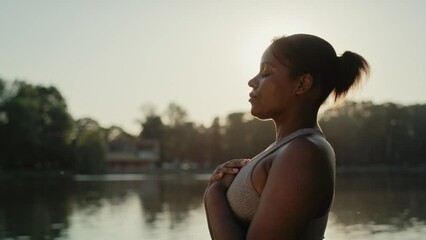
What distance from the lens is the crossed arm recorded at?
1.29 meters

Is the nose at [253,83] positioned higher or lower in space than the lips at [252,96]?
higher

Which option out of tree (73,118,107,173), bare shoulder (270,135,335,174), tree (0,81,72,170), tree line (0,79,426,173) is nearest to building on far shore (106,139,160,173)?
tree line (0,79,426,173)

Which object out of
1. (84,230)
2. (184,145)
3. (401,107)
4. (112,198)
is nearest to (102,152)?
(184,145)

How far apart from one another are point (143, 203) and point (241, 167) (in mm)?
31183

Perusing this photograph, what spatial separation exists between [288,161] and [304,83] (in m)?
0.26

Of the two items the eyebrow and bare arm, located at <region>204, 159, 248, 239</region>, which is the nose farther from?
bare arm, located at <region>204, 159, 248, 239</region>

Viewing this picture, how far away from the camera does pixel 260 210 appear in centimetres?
133

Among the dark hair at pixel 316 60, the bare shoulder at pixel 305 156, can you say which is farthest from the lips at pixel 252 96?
the bare shoulder at pixel 305 156

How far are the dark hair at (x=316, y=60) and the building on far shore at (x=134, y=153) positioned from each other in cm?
9398

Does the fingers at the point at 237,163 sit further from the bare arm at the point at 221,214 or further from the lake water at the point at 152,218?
the lake water at the point at 152,218

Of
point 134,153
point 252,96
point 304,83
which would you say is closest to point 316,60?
point 304,83

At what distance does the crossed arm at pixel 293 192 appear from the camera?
1291mm

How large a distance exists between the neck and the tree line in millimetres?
58666

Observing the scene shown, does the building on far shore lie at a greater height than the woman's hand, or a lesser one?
lesser
